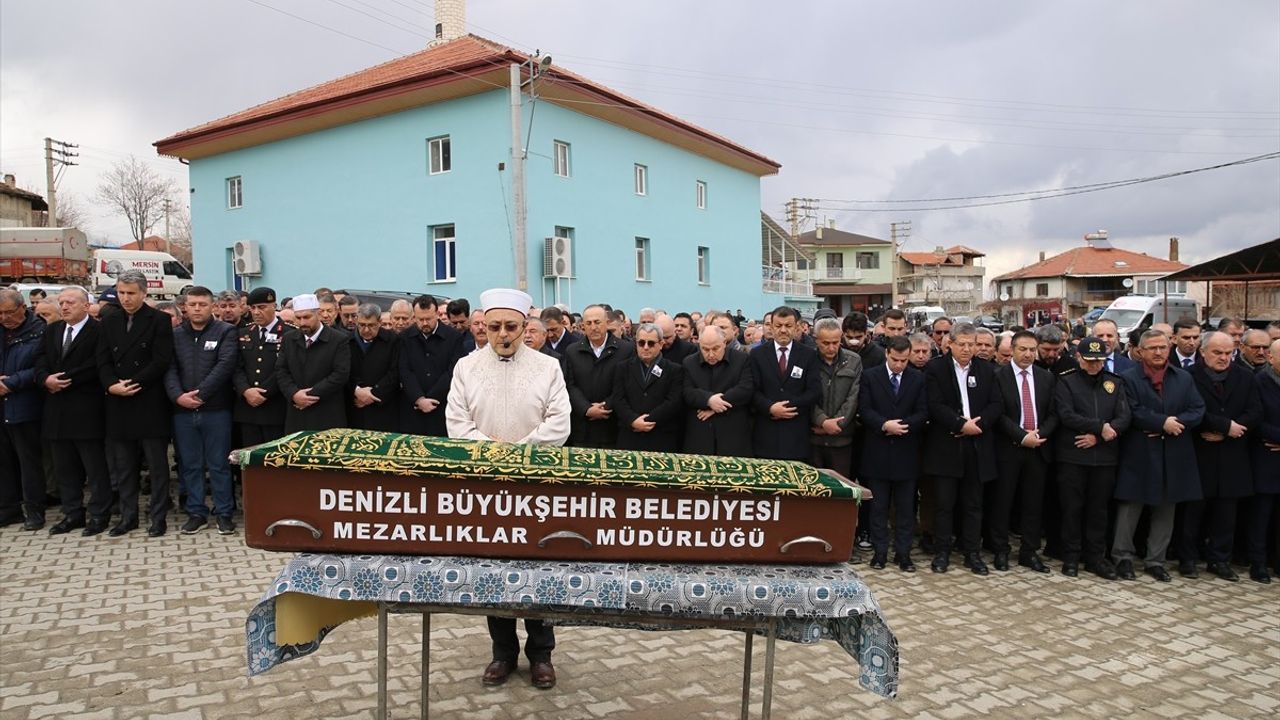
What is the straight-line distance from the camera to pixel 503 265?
19172mm

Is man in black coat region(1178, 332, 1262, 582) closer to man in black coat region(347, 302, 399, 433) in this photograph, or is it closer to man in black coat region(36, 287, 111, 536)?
man in black coat region(347, 302, 399, 433)

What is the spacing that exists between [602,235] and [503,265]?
3.78m

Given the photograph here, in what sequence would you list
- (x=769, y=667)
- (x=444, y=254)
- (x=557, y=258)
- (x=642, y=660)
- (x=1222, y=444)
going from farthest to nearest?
(x=444, y=254)
(x=557, y=258)
(x=1222, y=444)
(x=642, y=660)
(x=769, y=667)

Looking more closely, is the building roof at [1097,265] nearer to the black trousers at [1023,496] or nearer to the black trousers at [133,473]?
the black trousers at [1023,496]

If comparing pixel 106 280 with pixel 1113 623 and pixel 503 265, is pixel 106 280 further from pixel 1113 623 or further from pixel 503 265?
pixel 1113 623

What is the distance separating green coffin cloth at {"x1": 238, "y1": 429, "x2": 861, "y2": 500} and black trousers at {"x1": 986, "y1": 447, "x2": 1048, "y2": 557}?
4323 millimetres

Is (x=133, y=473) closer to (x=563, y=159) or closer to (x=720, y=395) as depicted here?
(x=720, y=395)

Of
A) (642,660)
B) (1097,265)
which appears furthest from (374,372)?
(1097,265)

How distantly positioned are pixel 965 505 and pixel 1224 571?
2.13 metres

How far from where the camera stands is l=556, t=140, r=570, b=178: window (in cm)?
2056

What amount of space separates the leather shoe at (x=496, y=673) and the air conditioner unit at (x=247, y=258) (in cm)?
2245

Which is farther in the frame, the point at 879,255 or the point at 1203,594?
the point at 879,255

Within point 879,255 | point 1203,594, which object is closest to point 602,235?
point 1203,594

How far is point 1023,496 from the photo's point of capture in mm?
6664
